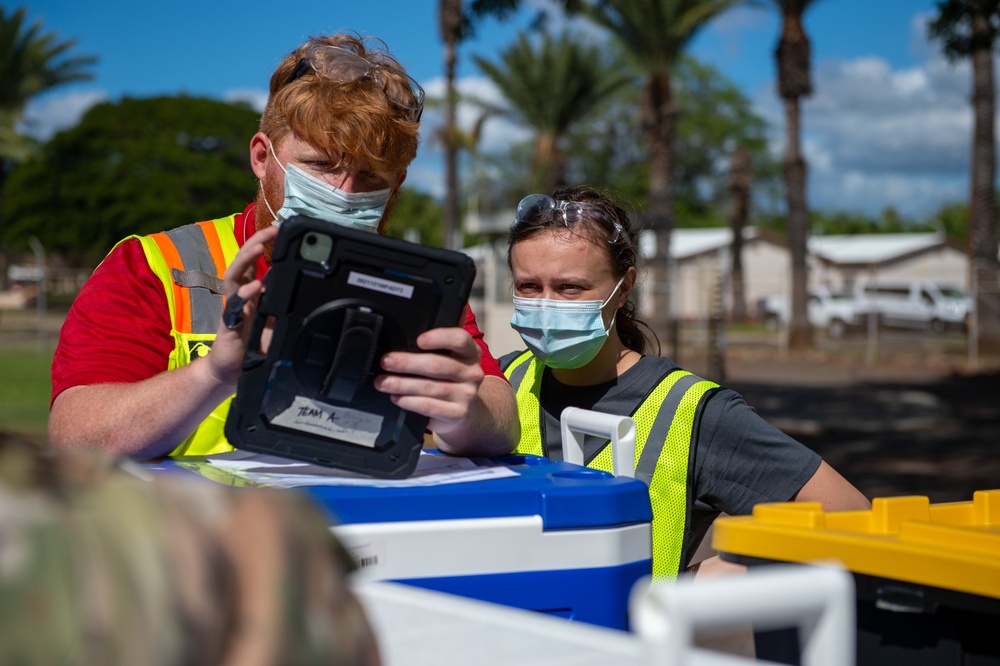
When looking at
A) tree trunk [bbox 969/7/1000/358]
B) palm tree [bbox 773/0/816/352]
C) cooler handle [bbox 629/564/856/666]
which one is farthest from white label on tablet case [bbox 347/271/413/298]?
palm tree [bbox 773/0/816/352]

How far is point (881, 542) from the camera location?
155 cm

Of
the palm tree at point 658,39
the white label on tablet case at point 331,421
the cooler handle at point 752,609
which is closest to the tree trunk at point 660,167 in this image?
the palm tree at point 658,39

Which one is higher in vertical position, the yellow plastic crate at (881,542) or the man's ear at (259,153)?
the man's ear at (259,153)

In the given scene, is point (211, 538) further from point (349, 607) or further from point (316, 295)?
point (316, 295)

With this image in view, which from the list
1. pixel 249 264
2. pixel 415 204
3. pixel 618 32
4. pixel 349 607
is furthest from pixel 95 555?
pixel 415 204

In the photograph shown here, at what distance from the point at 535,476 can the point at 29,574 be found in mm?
1176

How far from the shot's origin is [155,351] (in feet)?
6.95

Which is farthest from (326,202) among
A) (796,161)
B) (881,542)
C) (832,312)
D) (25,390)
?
(832,312)

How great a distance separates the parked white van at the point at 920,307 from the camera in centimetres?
3688

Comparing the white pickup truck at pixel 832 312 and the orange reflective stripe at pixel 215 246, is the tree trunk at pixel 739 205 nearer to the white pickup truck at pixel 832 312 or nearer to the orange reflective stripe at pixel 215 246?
the white pickup truck at pixel 832 312

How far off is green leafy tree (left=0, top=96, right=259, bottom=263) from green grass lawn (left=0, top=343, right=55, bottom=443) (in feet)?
93.1

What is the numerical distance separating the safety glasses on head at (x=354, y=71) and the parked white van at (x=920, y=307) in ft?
117

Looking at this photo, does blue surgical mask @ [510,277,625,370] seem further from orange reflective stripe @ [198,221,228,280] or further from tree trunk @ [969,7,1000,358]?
tree trunk @ [969,7,1000,358]

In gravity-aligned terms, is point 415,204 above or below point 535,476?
above
